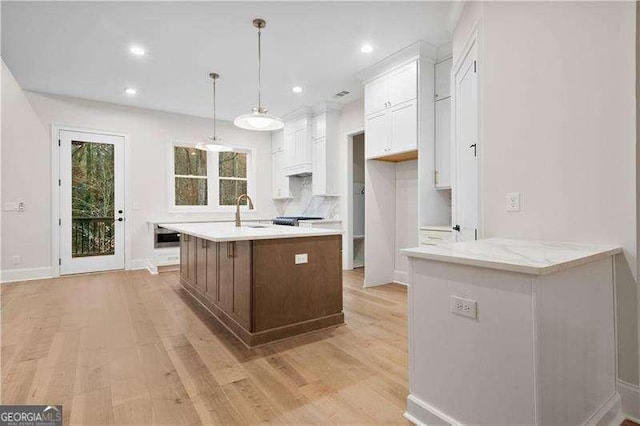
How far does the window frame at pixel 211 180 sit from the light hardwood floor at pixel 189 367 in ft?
9.06

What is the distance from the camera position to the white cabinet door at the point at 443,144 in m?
3.69

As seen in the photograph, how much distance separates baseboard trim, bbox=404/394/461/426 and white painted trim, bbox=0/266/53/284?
5.67 m

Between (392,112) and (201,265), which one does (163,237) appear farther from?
(392,112)

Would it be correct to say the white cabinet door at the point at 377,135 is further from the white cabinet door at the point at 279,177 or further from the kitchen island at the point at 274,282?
the white cabinet door at the point at 279,177

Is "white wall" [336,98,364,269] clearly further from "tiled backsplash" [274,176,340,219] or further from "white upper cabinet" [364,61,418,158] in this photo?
"white upper cabinet" [364,61,418,158]

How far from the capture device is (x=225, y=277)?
9.69ft

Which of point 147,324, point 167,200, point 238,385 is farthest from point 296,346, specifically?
point 167,200

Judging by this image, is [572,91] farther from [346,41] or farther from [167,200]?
[167,200]

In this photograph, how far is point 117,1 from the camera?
2.80 metres

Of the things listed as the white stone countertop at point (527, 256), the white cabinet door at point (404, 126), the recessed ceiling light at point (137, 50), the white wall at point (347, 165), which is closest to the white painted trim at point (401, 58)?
the white cabinet door at point (404, 126)

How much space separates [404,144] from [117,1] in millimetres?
3158

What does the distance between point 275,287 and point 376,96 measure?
289 cm

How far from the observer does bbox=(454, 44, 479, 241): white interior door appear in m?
2.57

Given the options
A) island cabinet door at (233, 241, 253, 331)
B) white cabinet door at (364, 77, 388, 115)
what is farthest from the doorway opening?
island cabinet door at (233, 241, 253, 331)
